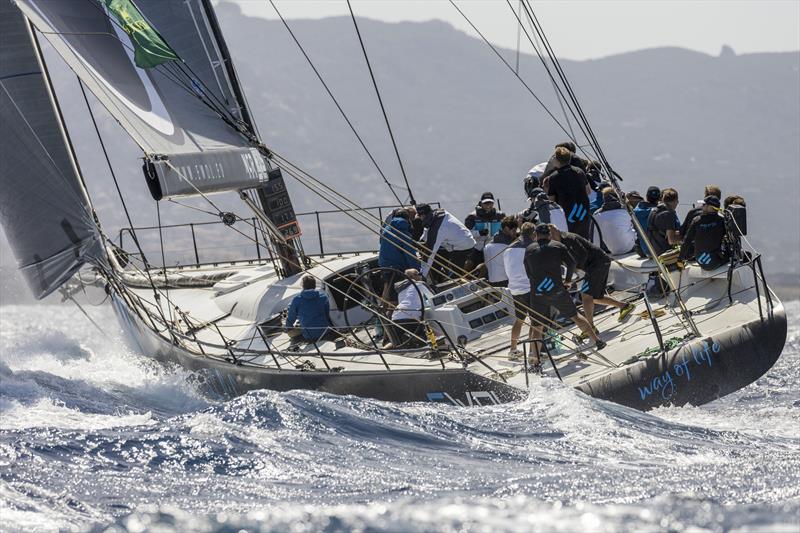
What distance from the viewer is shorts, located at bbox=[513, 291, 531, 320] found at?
29.5 feet

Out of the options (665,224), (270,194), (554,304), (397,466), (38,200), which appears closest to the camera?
(397,466)

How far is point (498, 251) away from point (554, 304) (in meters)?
1.36

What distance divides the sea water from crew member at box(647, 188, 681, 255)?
173 centimetres

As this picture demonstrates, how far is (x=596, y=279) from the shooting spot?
9.19m

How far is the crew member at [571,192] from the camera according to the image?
408 inches

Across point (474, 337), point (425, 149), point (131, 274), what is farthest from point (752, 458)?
point (425, 149)

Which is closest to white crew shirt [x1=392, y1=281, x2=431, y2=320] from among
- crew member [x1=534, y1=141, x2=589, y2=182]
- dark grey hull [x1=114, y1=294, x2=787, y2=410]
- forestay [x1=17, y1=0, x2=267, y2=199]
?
dark grey hull [x1=114, y1=294, x2=787, y2=410]

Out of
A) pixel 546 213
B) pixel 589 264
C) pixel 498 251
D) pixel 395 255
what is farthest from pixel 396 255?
pixel 589 264

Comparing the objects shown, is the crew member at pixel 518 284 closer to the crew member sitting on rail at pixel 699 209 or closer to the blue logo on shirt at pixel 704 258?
the crew member sitting on rail at pixel 699 209

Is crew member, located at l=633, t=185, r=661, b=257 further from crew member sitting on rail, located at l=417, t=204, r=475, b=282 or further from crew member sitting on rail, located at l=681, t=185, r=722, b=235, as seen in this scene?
crew member sitting on rail, located at l=417, t=204, r=475, b=282

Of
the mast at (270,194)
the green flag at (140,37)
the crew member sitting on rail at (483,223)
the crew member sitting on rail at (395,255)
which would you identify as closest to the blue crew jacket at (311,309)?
the crew member sitting on rail at (395,255)

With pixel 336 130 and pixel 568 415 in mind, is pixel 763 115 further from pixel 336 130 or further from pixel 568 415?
pixel 568 415

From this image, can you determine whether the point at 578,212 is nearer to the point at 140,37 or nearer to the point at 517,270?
the point at 517,270

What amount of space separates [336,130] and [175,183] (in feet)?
575
